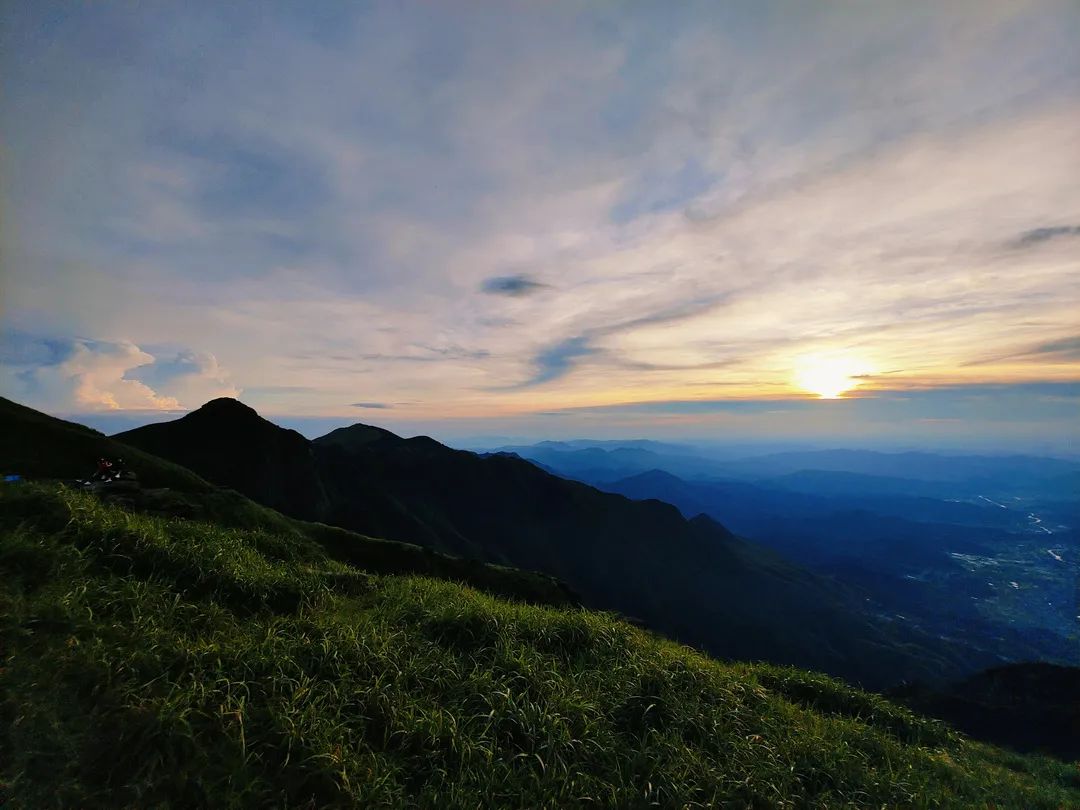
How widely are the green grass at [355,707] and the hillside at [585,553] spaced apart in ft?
357

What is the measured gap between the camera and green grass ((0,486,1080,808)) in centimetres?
546

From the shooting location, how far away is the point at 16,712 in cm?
543

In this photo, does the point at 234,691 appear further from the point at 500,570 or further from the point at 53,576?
the point at 500,570

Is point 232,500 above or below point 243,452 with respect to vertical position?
below

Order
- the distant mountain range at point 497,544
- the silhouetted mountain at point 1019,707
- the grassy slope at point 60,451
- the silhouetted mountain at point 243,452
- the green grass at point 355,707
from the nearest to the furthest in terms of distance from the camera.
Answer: the green grass at point 355,707 < the grassy slope at point 60,451 < the silhouetted mountain at point 1019,707 < the distant mountain range at point 497,544 < the silhouetted mountain at point 243,452

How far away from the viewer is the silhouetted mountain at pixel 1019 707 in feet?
164

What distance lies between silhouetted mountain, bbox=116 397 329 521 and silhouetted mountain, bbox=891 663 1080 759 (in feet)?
380

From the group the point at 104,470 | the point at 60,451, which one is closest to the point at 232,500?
the point at 104,470

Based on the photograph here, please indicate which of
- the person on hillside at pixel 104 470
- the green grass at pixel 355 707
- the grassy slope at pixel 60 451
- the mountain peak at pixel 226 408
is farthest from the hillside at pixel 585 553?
the green grass at pixel 355 707

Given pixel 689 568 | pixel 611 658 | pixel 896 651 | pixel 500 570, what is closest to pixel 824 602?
pixel 896 651

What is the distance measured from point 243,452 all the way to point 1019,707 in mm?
140623

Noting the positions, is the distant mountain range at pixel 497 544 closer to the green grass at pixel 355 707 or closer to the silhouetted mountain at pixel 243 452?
the silhouetted mountain at pixel 243 452

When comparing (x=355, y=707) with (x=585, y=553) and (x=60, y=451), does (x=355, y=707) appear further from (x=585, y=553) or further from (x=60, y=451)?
(x=585, y=553)

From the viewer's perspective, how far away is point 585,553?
605 ft
